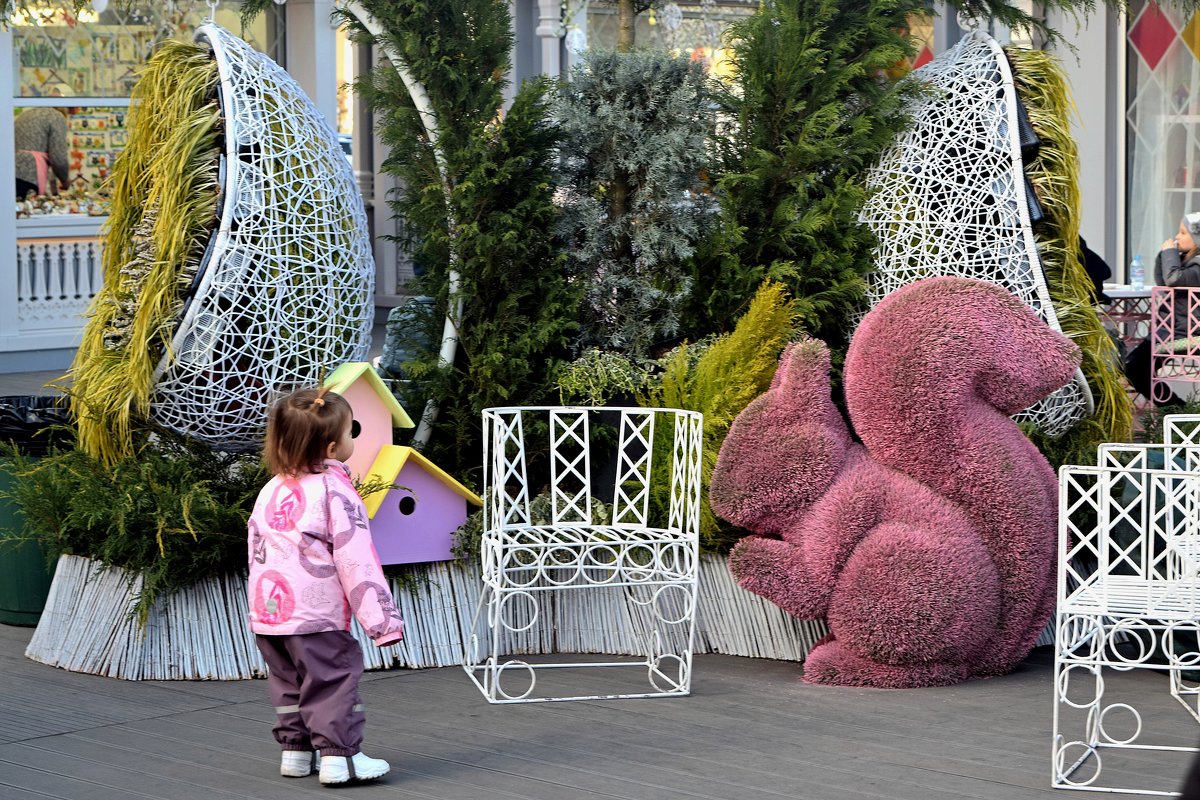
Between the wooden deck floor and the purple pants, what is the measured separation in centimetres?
12

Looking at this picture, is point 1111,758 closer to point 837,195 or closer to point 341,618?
point 341,618

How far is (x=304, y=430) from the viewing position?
13.6 ft

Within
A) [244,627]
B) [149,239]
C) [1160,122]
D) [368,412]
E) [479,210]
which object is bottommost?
[244,627]

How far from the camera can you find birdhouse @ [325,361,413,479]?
5.37 meters

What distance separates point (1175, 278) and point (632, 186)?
4342 mm

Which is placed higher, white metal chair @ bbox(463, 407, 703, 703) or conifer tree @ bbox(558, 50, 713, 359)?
conifer tree @ bbox(558, 50, 713, 359)

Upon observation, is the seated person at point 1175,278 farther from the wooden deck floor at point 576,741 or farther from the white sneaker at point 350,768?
A: the white sneaker at point 350,768

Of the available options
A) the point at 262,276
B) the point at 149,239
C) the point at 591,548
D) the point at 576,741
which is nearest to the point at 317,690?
the point at 576,741

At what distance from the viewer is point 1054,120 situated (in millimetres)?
5910

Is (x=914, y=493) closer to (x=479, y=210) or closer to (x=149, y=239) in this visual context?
(x=479, y=210)

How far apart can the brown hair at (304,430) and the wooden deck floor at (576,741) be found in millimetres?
822

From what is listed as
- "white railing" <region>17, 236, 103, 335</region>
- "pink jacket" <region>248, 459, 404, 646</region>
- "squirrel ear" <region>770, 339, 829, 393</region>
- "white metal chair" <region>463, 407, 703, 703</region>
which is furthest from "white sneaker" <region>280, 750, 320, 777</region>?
"white railing" <region>17, 236, 103, 335</region>

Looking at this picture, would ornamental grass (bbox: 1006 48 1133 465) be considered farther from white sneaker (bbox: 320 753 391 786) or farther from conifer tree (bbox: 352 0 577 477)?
white sneaker (bbox: 320 753 391 786)

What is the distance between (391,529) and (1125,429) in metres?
2.80
